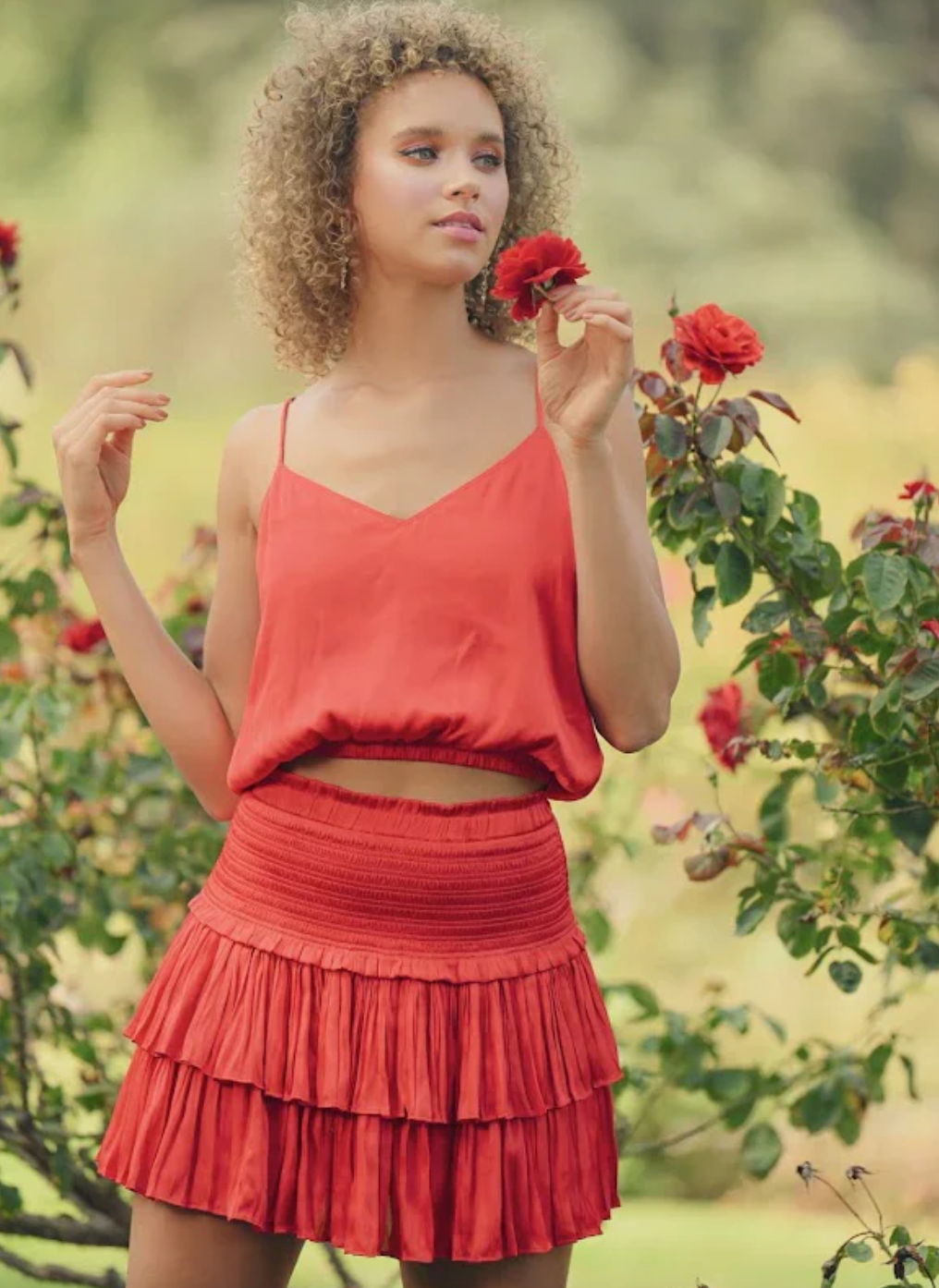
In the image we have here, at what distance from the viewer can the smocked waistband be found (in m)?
1.80

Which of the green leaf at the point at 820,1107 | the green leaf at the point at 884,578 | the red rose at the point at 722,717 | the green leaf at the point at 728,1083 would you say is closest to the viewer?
the green leaf at the point at 884,578

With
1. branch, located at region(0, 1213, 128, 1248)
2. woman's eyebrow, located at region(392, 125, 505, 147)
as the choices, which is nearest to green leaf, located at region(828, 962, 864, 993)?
woman's eyebrow, located at region(392, 125, 505, 147)

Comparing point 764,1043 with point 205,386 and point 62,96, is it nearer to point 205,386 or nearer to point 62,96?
point 205,386

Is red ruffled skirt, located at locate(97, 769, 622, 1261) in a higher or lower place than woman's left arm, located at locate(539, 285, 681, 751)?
lower

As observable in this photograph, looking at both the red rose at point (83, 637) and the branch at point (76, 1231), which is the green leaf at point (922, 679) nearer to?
the red rose at point (83, 637)

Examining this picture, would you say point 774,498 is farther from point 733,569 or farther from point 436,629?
point 436,629

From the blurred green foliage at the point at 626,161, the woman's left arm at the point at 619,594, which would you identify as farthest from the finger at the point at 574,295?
the blurred green foliage at the point at 626,161

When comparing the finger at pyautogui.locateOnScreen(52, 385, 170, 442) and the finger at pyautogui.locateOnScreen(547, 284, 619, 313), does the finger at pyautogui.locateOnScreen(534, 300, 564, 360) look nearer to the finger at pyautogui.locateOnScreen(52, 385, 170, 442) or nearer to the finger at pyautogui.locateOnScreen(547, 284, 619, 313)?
the finger at pyautogui.locateOnScreen(547, 284, 619, 313)

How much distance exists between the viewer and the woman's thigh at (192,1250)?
5.80 feet

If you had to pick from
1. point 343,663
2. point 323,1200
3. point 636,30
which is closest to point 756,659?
point 343,663

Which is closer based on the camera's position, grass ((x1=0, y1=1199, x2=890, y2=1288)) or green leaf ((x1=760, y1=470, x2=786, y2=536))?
green leaf ((x1=760, y1=470, x2=786, y2=536))

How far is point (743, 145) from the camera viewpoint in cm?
433

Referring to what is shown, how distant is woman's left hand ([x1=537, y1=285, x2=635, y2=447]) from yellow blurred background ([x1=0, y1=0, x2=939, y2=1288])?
93.9 inches

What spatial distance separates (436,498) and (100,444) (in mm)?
309
